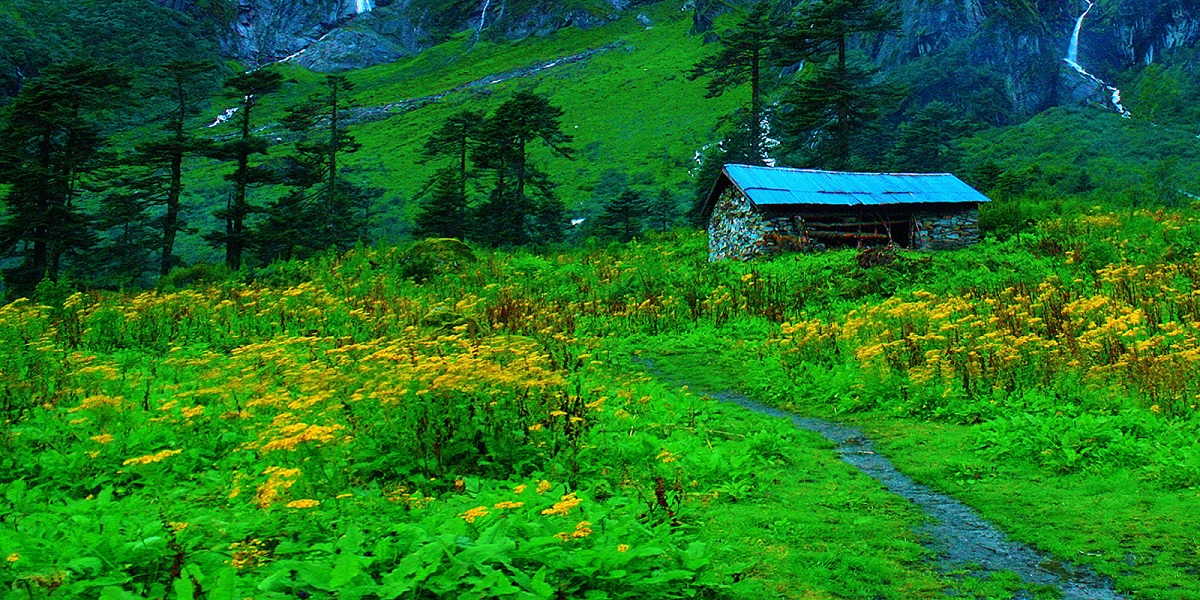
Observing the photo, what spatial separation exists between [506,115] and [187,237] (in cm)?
3642

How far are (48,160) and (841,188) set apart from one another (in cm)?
2873

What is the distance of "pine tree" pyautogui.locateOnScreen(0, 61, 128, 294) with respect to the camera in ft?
82.6

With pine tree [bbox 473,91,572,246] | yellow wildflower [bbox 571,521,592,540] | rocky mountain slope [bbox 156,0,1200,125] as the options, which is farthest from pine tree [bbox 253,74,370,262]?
rocky mountain slope [bbox 156,0,1200,125]

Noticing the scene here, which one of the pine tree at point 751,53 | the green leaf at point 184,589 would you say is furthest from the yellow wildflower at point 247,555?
the pine tree at point 751,53

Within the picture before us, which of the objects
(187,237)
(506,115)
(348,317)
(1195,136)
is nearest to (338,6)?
(187,237)

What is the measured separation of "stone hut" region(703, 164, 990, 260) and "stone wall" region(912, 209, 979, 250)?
0.11ft

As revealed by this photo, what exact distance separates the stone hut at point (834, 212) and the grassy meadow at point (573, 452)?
10396 mm

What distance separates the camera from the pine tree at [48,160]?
2519 cm

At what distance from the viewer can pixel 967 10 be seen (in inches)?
2911

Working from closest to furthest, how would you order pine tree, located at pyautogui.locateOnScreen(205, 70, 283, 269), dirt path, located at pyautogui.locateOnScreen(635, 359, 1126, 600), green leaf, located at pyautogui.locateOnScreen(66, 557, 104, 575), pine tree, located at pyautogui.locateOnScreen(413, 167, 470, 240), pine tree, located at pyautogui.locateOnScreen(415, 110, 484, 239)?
green leaf, located at pyautogui.locateOnScreen(66, 557, 104, 575)
dirt path, located at pyautogui.locateOnScreen(635, 359, 1126, 600)
pine tree, located at pyautogui.locateOnScreen(205, 70, 283, 269)
pine tree, located at pyautogui.locateOnScreen(415, 110, 484, 239)
pine tree, located at pyautogui.locateOnScreen(413, 167, 470, 240)

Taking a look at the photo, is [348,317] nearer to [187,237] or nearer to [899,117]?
[187,237]

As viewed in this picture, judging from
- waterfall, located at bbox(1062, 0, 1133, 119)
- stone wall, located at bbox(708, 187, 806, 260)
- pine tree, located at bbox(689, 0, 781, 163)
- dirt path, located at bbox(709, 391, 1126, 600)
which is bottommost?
dirt path, located at bbox(709, 391, 1126, 600)

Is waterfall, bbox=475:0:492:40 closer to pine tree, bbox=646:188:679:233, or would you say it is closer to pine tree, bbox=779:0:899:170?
pine tree, bbox=646:188:679:233

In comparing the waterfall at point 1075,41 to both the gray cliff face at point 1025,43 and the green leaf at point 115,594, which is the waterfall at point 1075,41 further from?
the green leaf at point 115,594
